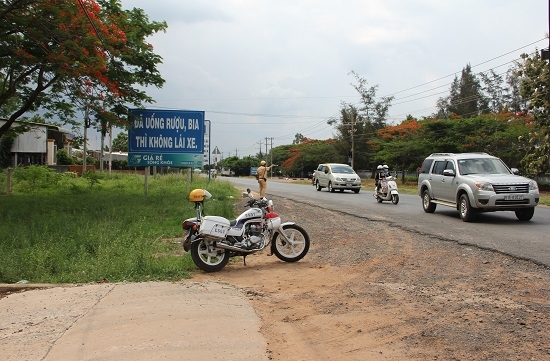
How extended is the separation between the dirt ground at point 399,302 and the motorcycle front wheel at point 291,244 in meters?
0.15

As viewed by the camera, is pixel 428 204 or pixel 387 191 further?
pixel 387 191

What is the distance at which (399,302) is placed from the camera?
18.2 feet

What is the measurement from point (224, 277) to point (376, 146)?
169ft

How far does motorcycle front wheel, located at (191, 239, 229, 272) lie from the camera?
730cm

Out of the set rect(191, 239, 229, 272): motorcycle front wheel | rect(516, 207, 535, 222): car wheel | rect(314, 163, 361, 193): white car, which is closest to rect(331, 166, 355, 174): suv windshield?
rect(314, 163, 361, 193): white car

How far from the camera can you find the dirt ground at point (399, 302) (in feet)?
13.9

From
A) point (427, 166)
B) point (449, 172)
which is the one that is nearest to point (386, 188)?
point (427, 166)

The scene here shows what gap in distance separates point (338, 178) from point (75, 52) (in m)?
16.5

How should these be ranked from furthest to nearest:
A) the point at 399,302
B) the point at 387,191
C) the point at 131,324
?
the point at 387,191, the point at 399,302, the point at 131,324

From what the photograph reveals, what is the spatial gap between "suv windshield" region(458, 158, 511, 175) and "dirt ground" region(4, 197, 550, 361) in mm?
4857

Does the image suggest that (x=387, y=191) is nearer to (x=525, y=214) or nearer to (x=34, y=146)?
(x=525, y=214)

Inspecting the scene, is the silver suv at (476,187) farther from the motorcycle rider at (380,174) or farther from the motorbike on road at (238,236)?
the motorbike on road at (238,236)

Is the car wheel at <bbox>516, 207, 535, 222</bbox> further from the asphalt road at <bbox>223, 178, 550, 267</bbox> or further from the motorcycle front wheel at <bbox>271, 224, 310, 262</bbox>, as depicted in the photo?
the motorcycle front wheel at <bbox>271, 224, 310, 262</bbox>

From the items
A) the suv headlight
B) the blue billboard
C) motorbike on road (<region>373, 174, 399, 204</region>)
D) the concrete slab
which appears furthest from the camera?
motorbike on road (<region>373, 174, 399, 204</region>)
